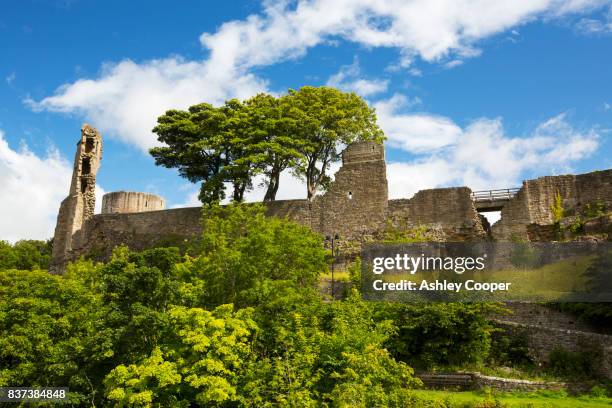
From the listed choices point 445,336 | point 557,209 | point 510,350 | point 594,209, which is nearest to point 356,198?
point 557,209

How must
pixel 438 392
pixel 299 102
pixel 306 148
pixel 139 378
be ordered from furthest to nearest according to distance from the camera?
pixel 299 102 → pixel 306 148 → pixel 438 392 → pixel 139 378

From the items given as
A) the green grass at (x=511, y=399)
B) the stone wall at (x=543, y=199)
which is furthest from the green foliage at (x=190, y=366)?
the stone wall at (x=543, y=199)

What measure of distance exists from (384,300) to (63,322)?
11.1 metres

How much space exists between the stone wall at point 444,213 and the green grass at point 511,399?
1143 cm

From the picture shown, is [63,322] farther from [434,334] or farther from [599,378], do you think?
[599,378]

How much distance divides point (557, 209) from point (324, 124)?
13509mm

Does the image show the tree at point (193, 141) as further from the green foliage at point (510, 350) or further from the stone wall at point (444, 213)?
the green foliage at point (510, 350)

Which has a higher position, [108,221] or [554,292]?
[108,221]

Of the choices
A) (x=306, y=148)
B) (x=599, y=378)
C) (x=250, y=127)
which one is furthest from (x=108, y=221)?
(x=599, y=378)

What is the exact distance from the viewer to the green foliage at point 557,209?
28.2 m

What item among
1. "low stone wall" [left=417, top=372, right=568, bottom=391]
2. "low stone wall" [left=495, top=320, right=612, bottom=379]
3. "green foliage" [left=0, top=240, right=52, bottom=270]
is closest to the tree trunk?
"low stone wall" [left=495, top=320, right=612, bottom=379]

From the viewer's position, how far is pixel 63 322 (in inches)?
765

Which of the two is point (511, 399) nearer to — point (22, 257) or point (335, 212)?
point (335, 212)

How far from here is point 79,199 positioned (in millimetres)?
38781
